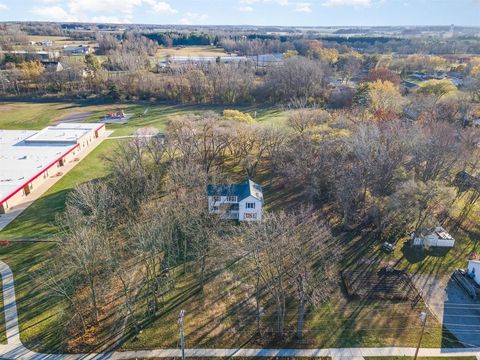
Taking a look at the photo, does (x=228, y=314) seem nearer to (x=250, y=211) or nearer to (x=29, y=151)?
(x=250, y=211)

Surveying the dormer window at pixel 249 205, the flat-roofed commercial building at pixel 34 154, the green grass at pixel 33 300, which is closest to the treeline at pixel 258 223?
the green grass at pixel 33 300

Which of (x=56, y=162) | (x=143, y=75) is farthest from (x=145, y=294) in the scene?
(x=143, y=75)

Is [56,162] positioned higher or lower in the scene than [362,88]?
lower

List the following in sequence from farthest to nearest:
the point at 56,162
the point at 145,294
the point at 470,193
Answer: the point at 56,162 < the point at 470,193 < the point at 145,294

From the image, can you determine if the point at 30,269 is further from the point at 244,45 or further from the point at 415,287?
the point at 244,45

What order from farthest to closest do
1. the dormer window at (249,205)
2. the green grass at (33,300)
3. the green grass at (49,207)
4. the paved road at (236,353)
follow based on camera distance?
the dormer window at (249,205)
the green grass at (49,207)
the green grass at (33,300)
the paved road at (236,353)

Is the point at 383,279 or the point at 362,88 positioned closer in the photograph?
the point at 383,279

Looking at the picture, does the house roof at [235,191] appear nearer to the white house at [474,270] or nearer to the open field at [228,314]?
the open field at [228,314]
